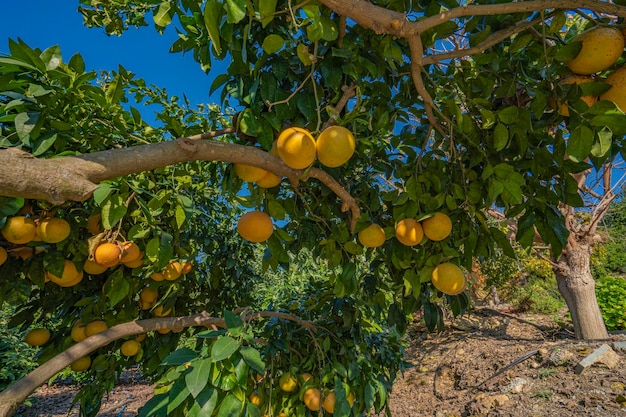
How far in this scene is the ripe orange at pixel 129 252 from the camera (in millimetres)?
1636

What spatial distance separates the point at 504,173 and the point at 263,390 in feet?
4.97

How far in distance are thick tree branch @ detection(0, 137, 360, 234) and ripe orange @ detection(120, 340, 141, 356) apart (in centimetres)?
147

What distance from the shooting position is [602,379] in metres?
3.25

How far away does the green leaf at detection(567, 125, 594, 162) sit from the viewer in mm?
1026

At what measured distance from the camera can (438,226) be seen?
1.42 metres

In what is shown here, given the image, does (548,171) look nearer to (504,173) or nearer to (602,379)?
(504,173)

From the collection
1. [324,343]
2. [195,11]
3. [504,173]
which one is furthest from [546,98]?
[324,343]

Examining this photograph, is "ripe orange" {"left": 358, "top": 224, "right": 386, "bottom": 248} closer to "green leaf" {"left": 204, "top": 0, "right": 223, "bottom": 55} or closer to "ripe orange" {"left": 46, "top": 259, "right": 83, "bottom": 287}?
"green leaf" {"left": 204, "top": 0, "right": 223, "bottom": 55}

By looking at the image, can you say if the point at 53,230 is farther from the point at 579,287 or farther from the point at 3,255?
the point at 579,287

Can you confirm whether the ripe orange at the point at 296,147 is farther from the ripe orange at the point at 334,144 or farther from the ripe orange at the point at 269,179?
the ripe orange at the point at 269,179

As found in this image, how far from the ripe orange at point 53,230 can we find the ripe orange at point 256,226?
2.29ft

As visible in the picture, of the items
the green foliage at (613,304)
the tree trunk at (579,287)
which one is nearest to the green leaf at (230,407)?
the tree trunk at (579,287)

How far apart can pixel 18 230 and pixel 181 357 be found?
31.6 inches

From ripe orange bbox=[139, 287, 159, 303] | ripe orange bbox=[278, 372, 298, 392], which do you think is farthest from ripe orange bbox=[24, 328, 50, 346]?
ripe orange bbox=[278, 372, 298, 392]
